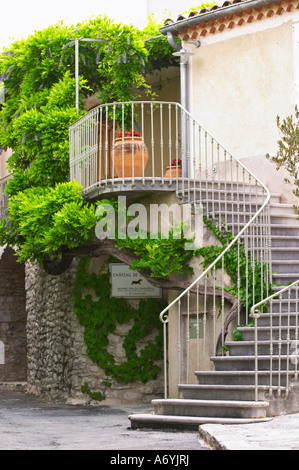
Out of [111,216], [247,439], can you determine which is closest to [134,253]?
[111,216]

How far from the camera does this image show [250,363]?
962 centimetres

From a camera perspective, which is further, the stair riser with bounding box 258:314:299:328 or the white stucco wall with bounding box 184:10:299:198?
the white stucco wall with bounding box 184:10:299:198

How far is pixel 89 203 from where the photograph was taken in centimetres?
1280

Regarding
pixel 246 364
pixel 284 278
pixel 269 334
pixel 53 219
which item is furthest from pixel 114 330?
pixel 246 364

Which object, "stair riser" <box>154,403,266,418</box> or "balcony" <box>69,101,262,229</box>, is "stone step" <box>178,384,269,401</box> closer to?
"stair riser" <box>154,403,266,418</box>

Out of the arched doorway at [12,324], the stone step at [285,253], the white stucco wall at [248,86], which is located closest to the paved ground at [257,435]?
the stone step at [285,253]

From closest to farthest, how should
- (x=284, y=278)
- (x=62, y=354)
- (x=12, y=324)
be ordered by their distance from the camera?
(x=284, y=278) → (x=62, y=354) → (x=12, y=324)

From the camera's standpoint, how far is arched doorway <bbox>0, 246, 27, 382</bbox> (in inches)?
786

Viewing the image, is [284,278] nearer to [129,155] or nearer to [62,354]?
[129,155]

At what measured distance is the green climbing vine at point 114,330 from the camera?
1418cm

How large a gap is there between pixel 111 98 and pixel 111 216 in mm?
2928

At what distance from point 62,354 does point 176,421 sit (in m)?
6.09

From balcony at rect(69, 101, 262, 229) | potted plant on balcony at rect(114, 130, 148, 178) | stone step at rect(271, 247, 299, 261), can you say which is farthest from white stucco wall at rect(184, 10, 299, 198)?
potted plant on balcony at rect(114, 130, 148, 178)

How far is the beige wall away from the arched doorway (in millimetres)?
7592
